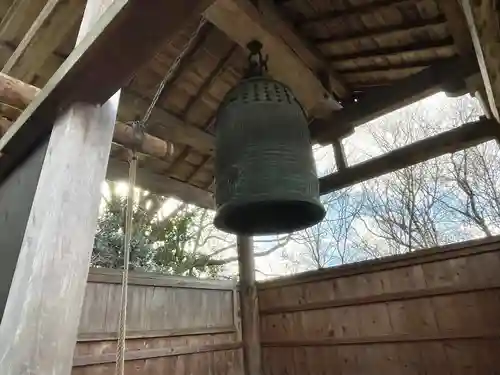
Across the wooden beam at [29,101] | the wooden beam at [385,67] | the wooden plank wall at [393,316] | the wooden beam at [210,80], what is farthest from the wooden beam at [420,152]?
the wooden beam at [29,101]

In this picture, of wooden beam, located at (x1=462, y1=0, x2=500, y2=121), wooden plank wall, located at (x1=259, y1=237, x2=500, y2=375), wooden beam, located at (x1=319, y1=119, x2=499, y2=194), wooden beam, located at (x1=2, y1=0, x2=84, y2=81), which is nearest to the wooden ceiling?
wooden beam, located at (x1=2, y1=0, x2=84, y2=81)

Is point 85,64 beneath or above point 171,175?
beneath

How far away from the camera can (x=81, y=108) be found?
69cm

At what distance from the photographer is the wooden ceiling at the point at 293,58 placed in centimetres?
161

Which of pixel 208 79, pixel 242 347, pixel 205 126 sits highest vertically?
pixel 208 79

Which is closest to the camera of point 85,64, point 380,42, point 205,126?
point 85,64

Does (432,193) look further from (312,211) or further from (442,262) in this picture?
(312,211)

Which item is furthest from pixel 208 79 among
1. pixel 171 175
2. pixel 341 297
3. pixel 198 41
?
pixel 341 297

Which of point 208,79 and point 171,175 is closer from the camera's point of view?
point 208,79

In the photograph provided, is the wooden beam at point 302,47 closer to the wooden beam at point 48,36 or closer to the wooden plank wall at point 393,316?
the wooden beam at point 48,36

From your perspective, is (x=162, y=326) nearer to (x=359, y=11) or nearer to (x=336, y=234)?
(x=336, y=234)

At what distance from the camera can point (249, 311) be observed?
2742mm

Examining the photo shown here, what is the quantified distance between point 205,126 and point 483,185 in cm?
227

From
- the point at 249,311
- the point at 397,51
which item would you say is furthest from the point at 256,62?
the point at 249,311
